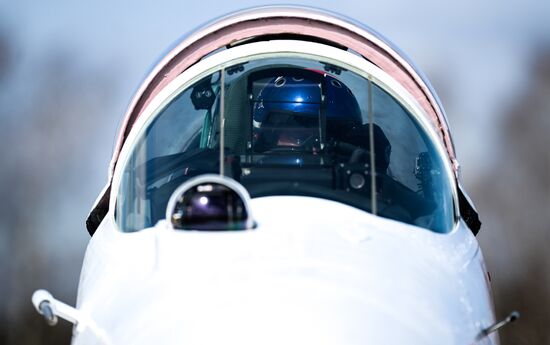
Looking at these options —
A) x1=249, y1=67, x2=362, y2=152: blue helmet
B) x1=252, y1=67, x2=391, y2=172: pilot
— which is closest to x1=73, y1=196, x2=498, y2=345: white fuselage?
x1=252, y1=67, x2=391, y2=172: pilot

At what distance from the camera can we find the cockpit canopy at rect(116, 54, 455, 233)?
5.93 m

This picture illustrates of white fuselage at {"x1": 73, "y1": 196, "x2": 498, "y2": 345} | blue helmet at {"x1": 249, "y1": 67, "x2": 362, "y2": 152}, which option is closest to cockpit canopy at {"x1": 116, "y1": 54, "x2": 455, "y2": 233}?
blue helmet at {"x1": 249, "y1": 67, "x2": 362, "y2": 152}

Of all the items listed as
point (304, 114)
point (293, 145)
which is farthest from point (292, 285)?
point (304, 114)

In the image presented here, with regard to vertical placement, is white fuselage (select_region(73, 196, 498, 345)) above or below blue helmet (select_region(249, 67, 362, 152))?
below

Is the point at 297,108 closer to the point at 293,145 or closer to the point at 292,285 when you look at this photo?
the point at 293,145

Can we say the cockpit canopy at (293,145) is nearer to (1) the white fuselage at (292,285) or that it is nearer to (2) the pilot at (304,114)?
(2) the pilot at (304,114)

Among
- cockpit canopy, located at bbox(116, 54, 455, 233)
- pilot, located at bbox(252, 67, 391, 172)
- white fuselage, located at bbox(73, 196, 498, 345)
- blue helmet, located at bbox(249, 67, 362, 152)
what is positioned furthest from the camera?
blue helmet, located at bbox(249, 67, 362, 152)

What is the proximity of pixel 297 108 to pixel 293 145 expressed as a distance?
0.32 m

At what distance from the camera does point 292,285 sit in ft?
15.8

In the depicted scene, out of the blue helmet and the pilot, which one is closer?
the pilot

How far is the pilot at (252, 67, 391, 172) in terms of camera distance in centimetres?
643

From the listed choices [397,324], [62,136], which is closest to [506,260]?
[62,136]

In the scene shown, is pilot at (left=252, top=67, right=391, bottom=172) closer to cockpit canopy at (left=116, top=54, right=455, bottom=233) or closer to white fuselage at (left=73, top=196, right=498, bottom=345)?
cockpit canopy at (left=116, top=54, right=455, bottom=233)

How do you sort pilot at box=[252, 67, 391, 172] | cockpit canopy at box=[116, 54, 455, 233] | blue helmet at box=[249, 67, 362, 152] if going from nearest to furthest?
cockpit canopy at box=[116, 54, 455, 233] < pilot at box=[252, 67, 391, 172] < blue helmet at box=[249, 67, 362, 152]
